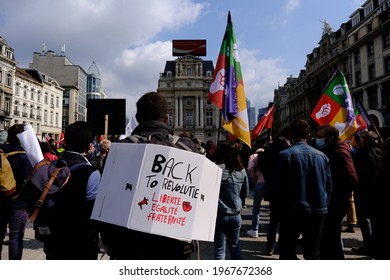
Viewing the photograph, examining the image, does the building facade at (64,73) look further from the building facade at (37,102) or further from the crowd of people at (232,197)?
the crowd of people at (232,197)

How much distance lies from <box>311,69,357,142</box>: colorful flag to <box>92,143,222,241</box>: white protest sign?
584cm

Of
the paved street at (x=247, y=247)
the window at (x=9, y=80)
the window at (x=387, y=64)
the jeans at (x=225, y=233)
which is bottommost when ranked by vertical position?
the paved street at (x=247, y=247)

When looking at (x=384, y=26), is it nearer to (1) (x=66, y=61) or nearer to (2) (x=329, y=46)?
(2) (x=329, y=46)

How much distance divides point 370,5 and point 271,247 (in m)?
38.0

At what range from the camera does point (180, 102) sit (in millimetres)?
71812

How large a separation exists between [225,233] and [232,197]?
0.48 metres

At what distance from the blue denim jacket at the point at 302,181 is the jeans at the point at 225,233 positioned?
649 mm

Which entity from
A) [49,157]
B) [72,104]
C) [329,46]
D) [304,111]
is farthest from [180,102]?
[49,157]

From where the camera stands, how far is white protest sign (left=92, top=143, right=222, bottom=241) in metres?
1.79

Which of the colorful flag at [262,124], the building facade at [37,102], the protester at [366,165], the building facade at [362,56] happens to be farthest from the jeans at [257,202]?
the building facade at [37,102]

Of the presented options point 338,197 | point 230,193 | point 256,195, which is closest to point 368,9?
point 256,195

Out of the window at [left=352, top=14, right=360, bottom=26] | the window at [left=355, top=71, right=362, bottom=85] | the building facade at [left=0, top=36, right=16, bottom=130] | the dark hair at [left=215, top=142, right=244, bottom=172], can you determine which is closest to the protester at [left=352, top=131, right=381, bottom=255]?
the dark hair at [left=215, top=142, right=244, bottom=172]

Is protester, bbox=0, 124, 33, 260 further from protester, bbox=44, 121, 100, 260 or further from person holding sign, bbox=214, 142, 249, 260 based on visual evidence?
person holding sign, bbox=214, 142, 249, 260

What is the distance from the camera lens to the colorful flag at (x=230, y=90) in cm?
535
